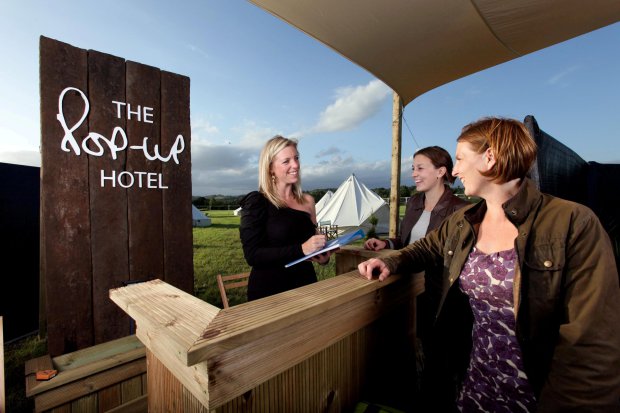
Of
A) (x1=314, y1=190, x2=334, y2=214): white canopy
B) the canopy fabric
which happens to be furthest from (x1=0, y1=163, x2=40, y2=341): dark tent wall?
(x1=314, y1=190, x2=334, y2=214): white canopy

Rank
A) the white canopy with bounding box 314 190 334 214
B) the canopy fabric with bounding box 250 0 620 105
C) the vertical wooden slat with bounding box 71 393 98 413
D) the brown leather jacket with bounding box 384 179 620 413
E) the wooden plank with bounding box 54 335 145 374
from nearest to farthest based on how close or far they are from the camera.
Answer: the brown leather jacket with bounding box 384 179 620 413, the vertical wooden slat with bounding box 71 393 98 413, the wooden plank with bounding box 54 335 145 374, the canopy fabric with bounding box 250 0 620 105, the white canopy with bounding box 314 190 334 214

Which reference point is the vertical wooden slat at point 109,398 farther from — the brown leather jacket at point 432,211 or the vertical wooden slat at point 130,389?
the brown leather jacket at point 432,211

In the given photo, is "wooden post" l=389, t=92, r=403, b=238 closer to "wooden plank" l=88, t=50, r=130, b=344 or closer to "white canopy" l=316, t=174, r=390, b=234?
"wooden plank" l=88, t=50, r=130, b=344

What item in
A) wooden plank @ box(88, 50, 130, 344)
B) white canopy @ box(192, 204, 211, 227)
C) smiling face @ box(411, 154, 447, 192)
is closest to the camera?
wooden plank @ box(88, 50, 130, 344)

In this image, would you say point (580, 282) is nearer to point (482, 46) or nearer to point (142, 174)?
point (142, 174)

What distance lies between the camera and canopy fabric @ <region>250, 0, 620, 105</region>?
250 centimetres

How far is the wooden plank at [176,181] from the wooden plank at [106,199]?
0.92 ft

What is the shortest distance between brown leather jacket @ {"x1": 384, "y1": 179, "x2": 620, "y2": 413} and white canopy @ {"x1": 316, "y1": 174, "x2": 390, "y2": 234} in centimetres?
1249

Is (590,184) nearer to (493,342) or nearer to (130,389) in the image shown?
(493,342)

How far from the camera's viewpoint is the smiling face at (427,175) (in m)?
2.37

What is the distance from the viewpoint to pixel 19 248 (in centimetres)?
332

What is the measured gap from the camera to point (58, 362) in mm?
1736

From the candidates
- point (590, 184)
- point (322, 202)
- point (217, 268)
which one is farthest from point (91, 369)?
point (322, 202)

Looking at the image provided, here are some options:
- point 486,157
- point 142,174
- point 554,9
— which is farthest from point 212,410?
point 554,9
